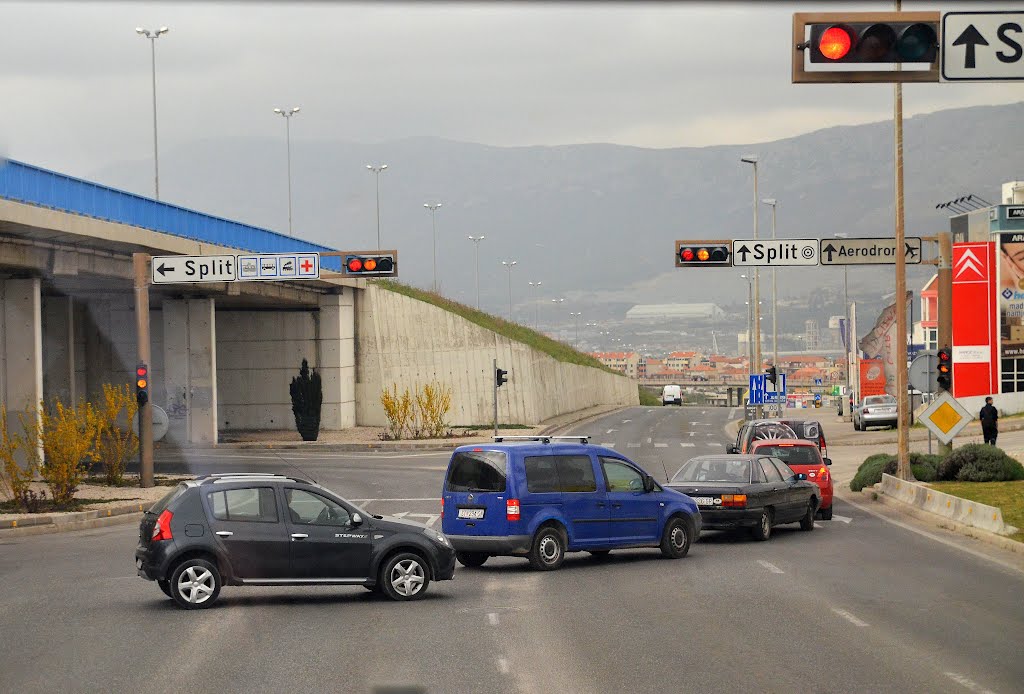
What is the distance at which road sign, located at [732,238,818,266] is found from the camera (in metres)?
35.1

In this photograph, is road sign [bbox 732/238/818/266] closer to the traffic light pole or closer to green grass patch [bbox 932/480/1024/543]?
green grass patch [bbox 932/480/1024/543]

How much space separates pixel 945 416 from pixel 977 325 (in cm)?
3943

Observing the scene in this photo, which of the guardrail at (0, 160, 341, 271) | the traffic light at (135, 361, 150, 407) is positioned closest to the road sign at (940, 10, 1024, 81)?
the guardrail at (0, 160, 341, 271)

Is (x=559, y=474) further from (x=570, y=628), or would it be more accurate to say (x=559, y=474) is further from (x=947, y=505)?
(x=947, y=505)

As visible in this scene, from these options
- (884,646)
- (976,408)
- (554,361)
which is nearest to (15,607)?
(884,646)

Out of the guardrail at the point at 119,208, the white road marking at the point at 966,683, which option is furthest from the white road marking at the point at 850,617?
the guardrail at the point at 119,208

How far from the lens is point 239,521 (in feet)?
49.7

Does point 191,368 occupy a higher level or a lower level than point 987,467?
higher

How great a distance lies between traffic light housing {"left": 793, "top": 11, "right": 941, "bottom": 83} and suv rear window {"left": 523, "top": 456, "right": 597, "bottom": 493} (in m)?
8.34

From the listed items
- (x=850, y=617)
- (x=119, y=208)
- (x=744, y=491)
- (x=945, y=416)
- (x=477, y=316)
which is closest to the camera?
(x=850, y=617)

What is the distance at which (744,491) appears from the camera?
72.6 ft

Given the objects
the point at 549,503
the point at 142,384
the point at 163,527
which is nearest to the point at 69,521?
the point at 142,384

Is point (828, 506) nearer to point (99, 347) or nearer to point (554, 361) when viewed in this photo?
point (99, 347)

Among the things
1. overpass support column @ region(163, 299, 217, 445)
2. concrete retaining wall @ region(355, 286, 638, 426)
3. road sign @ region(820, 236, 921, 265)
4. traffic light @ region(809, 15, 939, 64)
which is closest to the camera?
traffic light @ region(809, 15, 939, 64)
